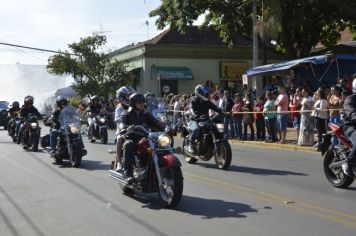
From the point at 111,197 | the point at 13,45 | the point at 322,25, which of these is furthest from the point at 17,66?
the point at 111,197

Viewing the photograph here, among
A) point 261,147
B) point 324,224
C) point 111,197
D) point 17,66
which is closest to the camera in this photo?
point 324,224

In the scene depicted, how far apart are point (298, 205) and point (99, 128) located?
515 inches

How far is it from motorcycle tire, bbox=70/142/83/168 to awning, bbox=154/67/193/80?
28.8 metres

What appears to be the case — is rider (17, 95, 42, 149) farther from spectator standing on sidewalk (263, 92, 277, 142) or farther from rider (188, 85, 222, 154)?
spectator standing on sidewalk (263, 92, 277, 142)

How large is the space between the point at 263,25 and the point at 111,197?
741 inches

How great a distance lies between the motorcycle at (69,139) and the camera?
1334 cm

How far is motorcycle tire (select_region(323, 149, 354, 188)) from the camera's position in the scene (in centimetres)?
955

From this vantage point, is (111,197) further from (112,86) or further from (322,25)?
(112,86)

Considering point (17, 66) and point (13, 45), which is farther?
point (17, 66)

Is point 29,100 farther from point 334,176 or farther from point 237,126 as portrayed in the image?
point 334,176

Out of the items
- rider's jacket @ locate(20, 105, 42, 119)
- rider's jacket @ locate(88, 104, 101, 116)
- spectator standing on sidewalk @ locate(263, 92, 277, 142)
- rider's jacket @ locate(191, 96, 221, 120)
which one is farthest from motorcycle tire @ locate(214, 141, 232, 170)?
rider's jacket @ locate(88, 104, 101, 116)

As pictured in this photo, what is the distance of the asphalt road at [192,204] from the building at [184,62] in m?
29.5

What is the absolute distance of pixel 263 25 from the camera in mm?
26391

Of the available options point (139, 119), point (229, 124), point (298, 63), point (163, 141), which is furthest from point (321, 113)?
point (163, 141)
